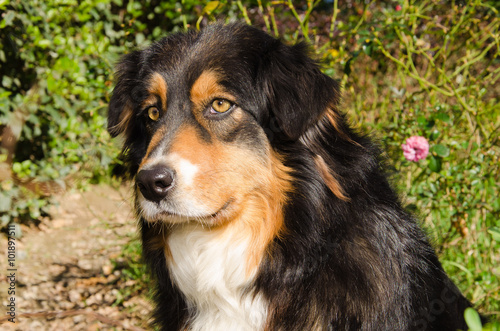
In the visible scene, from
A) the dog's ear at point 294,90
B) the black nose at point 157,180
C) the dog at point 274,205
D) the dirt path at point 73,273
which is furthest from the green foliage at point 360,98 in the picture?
the black nose at point 157,180

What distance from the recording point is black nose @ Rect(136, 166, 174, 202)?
203 centimetres

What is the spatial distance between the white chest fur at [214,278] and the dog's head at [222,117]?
6.7 inches

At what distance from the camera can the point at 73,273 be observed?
4211 millimetres

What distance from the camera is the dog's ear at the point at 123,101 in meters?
2.79

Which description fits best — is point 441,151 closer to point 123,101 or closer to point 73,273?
point 123,101

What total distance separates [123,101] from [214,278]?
122cm

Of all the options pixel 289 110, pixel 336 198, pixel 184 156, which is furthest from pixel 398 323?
pixel 184 156

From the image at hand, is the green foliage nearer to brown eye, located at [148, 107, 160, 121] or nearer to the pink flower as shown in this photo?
the pink flower

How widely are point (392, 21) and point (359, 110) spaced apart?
1.06 m

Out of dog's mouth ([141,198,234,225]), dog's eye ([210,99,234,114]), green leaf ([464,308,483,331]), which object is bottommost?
dog's mouth ([141,198,234,225])

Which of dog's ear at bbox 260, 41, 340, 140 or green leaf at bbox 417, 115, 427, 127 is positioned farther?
green leaf at bbox 417, 115, 427, 127

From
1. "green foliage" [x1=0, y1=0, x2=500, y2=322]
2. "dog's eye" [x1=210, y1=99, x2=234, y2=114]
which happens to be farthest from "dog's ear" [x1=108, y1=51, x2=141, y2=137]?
"green foliage" [x1=0, y1=0, x2=500, y2=322]

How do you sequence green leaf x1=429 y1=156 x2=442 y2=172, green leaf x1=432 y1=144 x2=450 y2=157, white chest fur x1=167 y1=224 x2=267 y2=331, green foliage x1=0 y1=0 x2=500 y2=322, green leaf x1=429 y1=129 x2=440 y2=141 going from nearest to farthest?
white chest fur x1=167 y1=224 x2=267 y2=331, green leaf x1=432 y1=144 x2=450 y2=157, green leaf x1=429 y1=156 x2=442 y2=172, green leaf x1=429 y1=129 x2=440 y2=141, green foliage x1=0 y1=0 x2=500 y2=322

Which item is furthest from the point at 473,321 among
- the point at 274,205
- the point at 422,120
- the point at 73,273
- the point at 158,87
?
the point at 73,273
